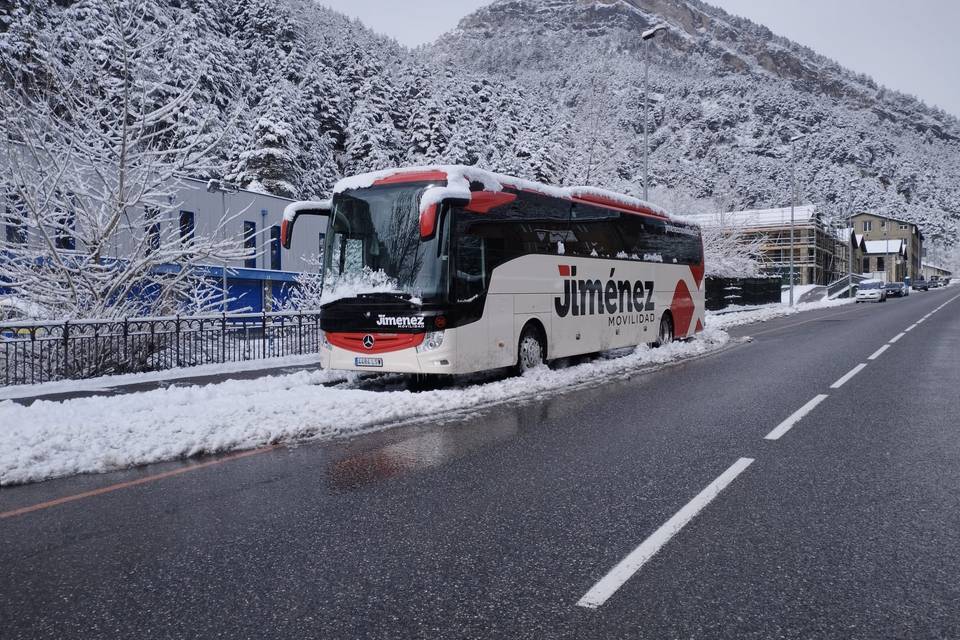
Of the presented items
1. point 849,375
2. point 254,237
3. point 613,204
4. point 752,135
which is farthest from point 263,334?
point 752,135

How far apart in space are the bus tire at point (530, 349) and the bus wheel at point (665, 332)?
18.1 ft

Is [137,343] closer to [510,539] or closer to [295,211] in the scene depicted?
[295,211]

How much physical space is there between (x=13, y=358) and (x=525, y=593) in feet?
42.6

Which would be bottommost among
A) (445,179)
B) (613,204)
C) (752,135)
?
(445,179)

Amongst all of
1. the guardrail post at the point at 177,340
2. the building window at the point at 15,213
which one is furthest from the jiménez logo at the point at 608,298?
the building window at the point at 15,213

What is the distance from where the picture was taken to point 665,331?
58.3 feet

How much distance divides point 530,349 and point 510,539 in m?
8.27

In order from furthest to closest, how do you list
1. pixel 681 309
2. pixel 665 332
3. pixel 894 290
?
pixel 894 290, pixel 681 309, pixel 665 332

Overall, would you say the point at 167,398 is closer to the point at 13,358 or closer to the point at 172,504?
the point at 172,504

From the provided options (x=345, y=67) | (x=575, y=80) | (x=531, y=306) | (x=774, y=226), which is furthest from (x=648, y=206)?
(x=575, y=80)

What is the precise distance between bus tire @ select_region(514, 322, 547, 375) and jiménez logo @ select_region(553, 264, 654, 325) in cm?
70

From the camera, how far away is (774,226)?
81125 mm

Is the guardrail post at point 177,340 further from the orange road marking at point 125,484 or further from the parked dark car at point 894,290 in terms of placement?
the parked dark car at point 894,290

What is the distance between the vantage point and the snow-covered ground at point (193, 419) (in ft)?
20.7
